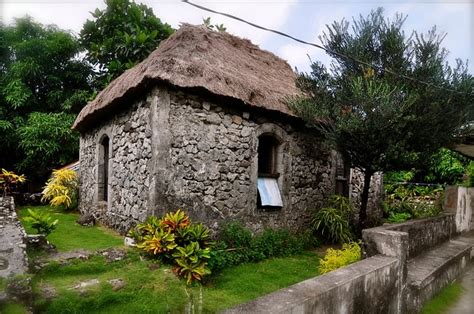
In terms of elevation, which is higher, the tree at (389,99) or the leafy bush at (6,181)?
the tree at (389,99)

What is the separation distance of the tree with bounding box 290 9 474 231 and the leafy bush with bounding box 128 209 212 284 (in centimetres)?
322

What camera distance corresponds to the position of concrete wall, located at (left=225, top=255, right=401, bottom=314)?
2.34m

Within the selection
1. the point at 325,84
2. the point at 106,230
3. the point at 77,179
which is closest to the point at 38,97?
the point at 77,179

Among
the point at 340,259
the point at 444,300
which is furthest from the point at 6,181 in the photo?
the point at 444,300

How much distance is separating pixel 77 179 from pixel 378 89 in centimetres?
983

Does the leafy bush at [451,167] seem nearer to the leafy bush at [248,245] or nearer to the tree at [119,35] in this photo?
the leafy bush at [248,245]

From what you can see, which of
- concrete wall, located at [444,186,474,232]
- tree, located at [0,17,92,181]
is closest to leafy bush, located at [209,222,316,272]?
concrete wall, located at [444,186,474,232]

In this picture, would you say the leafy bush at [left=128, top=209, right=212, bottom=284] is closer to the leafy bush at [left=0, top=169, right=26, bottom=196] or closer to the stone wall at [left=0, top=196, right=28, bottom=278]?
the stone wall at [left=0, top=196, right=28, bottom=278]

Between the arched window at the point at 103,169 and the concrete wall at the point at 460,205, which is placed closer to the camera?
the concrete wall at the point at 460,205

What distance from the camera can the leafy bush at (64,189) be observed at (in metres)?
10.7

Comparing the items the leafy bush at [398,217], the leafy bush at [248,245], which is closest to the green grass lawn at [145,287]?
the leafy bush at [248,245]

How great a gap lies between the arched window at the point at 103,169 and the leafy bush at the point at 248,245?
4.11 metres

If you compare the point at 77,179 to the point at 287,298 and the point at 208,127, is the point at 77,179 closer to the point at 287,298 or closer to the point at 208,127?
the point at 208,127

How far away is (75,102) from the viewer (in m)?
15.5
